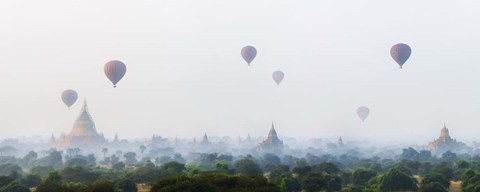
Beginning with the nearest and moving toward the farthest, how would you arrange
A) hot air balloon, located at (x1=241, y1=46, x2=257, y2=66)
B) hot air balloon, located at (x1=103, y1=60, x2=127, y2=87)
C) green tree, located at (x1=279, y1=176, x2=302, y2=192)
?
green tree, located at (x1=279, y1=176, x2=302, y2=192) < hot air balloon, located at (x1=103, y1=60, x2=127, y2=87) < hot air balloon, located at (x1=241, y1=46, x2=257, y2=66)

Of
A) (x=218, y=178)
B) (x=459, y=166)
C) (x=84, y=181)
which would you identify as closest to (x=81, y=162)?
(x=84, y=181)

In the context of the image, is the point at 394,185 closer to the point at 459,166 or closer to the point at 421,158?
the point at 459,166

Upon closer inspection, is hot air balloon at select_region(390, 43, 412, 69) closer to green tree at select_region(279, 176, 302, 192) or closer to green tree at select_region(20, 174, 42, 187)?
green tree at select_region(279, 176, 302, 192)

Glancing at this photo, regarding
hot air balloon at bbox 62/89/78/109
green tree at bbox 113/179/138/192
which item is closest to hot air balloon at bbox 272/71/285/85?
hot air balloon at bbox 62/89/78/109

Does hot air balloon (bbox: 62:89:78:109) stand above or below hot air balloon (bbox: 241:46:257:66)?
above

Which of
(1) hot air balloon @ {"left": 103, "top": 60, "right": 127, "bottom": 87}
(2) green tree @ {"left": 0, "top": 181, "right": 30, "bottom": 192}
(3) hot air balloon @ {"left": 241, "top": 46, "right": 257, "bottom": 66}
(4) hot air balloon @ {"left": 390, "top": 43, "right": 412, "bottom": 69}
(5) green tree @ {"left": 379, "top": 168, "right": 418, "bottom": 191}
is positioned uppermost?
(3) hot air balloon @ {"left": 241, "top": 46, "right": 257, "bottom": 66}

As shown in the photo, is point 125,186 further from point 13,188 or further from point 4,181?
point 4,181
